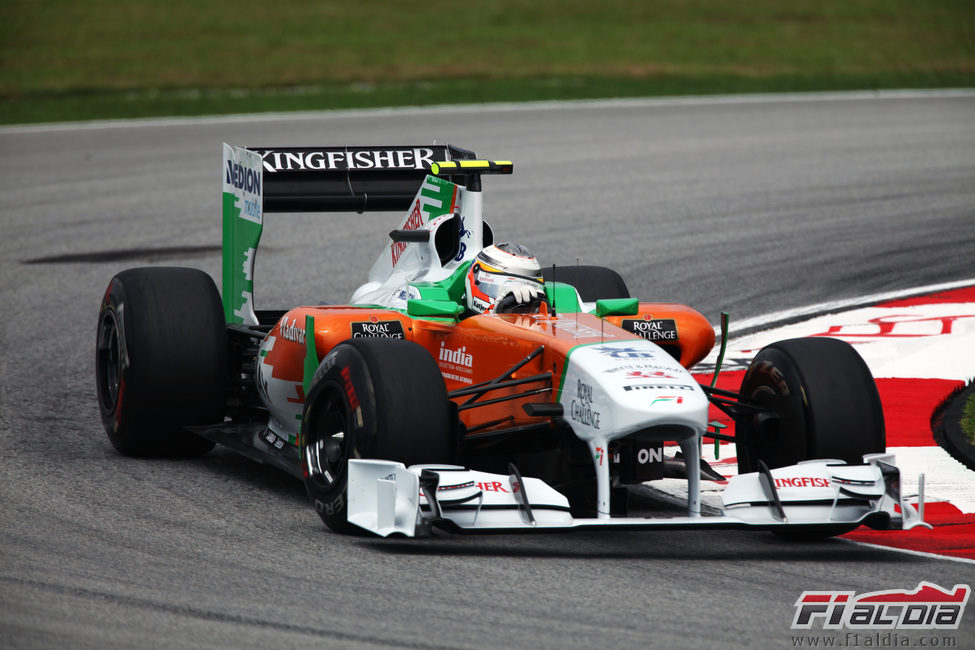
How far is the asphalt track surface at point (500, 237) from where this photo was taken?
19.2 feet

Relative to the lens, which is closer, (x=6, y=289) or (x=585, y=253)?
(x=6, y=289)

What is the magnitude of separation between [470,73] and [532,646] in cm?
2735

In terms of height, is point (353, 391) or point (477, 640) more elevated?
point (353, 391)

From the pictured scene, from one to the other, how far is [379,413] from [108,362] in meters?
3.02

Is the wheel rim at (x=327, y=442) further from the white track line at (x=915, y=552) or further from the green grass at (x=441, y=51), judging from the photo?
the green grass at (x=441, y=51)

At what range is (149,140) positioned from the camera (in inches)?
929

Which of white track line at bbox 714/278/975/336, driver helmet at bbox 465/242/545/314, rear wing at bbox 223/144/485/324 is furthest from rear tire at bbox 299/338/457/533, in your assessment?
white track line at bbox 714/278/975/336

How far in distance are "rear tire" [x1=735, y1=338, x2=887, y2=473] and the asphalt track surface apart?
0.47 metres

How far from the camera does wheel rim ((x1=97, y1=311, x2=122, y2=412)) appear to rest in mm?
9164

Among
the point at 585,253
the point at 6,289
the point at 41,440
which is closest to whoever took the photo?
the point at 41,440

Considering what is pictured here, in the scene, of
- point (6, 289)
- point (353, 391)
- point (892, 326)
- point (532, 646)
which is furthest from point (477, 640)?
point (6, 289)

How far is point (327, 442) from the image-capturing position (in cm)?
734

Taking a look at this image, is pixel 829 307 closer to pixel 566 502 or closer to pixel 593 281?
pixel 593 281

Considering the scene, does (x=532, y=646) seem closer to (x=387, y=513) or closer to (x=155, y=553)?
(x=387, y=513)
